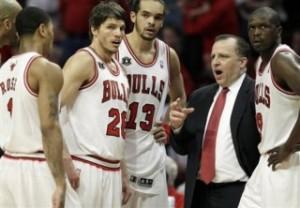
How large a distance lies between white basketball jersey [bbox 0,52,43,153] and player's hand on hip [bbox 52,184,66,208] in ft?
1.21

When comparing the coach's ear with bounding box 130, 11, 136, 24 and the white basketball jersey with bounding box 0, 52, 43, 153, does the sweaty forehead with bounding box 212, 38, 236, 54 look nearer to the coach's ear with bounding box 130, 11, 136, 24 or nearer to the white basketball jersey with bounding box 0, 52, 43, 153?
the coach's ear with bounding box 130, 11, 136, 24

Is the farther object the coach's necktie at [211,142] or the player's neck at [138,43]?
the coach's necktie at [211,142]

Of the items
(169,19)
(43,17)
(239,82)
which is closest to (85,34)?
(169,19)

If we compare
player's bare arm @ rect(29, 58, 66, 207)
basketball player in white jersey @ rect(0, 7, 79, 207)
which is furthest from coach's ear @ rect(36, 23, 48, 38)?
player's bare arm @ rect(29, 58, 66, 207)

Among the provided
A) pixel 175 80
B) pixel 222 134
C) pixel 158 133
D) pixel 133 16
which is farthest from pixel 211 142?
pixel 133 16

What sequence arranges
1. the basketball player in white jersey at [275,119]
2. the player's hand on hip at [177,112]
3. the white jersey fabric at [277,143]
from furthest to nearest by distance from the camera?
the player's hand on hip at [177,112], the white jersey fabric at [277,143], the basketball player in white jersey at [275,119]

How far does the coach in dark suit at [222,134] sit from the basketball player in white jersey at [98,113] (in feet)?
2.03

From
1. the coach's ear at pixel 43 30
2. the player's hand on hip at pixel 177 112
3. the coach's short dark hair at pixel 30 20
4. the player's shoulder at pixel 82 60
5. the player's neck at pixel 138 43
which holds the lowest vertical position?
the player's hand on hip at pixel 177 112

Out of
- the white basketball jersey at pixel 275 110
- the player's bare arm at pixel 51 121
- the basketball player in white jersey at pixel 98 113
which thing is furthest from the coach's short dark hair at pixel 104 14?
the white basketball jersey at pixel 275 110

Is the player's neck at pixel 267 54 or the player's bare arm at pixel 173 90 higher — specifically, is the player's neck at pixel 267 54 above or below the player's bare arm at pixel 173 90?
above

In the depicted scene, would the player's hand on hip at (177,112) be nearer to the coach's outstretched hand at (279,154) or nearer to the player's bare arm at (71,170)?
the coach's outstretched hand at (279,154)

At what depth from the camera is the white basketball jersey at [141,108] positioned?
28.3 feet

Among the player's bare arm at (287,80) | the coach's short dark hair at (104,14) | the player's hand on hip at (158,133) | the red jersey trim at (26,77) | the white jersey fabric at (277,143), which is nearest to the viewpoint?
the red jersey trim at (26,77)

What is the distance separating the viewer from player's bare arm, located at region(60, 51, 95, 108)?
8016 mm
